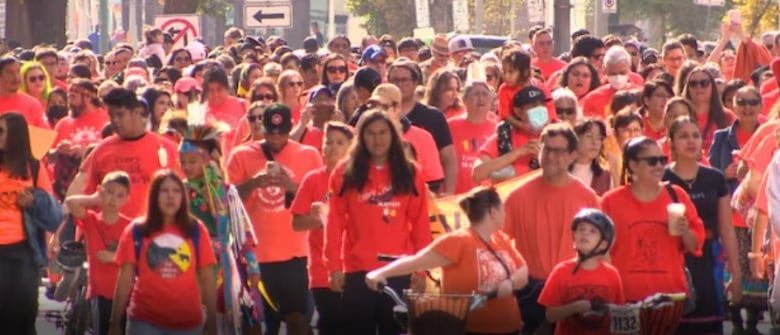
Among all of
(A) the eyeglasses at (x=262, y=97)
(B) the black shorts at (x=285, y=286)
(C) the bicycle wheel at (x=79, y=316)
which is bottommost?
(C) the bicycle wheel at (x=79, y=316)

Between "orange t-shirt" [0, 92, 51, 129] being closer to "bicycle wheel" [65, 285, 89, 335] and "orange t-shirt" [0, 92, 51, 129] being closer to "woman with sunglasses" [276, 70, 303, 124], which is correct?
"woman with sunglasses" [276, 70, 303, 124]

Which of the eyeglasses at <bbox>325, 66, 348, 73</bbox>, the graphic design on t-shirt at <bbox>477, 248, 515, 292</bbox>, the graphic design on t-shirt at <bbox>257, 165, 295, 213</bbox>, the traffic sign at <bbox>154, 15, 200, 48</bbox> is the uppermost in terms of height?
the traffic sign at <bbox>154, 15, 200, 48</bbox>

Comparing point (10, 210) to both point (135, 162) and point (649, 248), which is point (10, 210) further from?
point (649, 248)

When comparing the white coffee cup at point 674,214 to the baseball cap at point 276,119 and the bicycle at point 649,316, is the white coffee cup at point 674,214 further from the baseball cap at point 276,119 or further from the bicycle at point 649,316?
the baseball cap at point 276,119

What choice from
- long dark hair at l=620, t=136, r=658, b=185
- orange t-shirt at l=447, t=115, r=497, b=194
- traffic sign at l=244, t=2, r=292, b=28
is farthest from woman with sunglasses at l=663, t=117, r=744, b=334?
traffic sign at l=244, t=2, r=292, b=28

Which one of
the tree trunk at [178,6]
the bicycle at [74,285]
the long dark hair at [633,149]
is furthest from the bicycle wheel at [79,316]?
the tree trunk at [178,6]

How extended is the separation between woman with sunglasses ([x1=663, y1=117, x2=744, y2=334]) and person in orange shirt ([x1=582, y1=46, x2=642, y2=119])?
4.32 m

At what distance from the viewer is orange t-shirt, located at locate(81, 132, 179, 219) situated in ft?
42.5

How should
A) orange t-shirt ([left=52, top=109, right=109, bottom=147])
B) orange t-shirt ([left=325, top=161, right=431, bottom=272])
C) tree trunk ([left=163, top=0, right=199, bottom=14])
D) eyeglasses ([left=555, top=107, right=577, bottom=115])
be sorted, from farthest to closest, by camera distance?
tree trunk ([left=163, top=0, right=199, bottom=14]), orange t-shirt ([left=52, top=109, right=109, bottom=147]), eyeglasses ([left=555, top=107, right=577, bottom=115]), orange t-shirt ([left=325, top=161, right=431, bottom=272])

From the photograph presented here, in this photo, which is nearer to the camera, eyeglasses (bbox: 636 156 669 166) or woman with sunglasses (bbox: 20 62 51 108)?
eyeglasses (bbox: 636 156 669 166)

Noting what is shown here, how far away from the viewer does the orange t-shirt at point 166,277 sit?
37.3 ft

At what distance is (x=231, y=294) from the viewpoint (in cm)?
1237

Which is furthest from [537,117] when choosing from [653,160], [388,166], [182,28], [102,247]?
[182,28]

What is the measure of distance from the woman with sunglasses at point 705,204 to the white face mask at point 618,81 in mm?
5590
